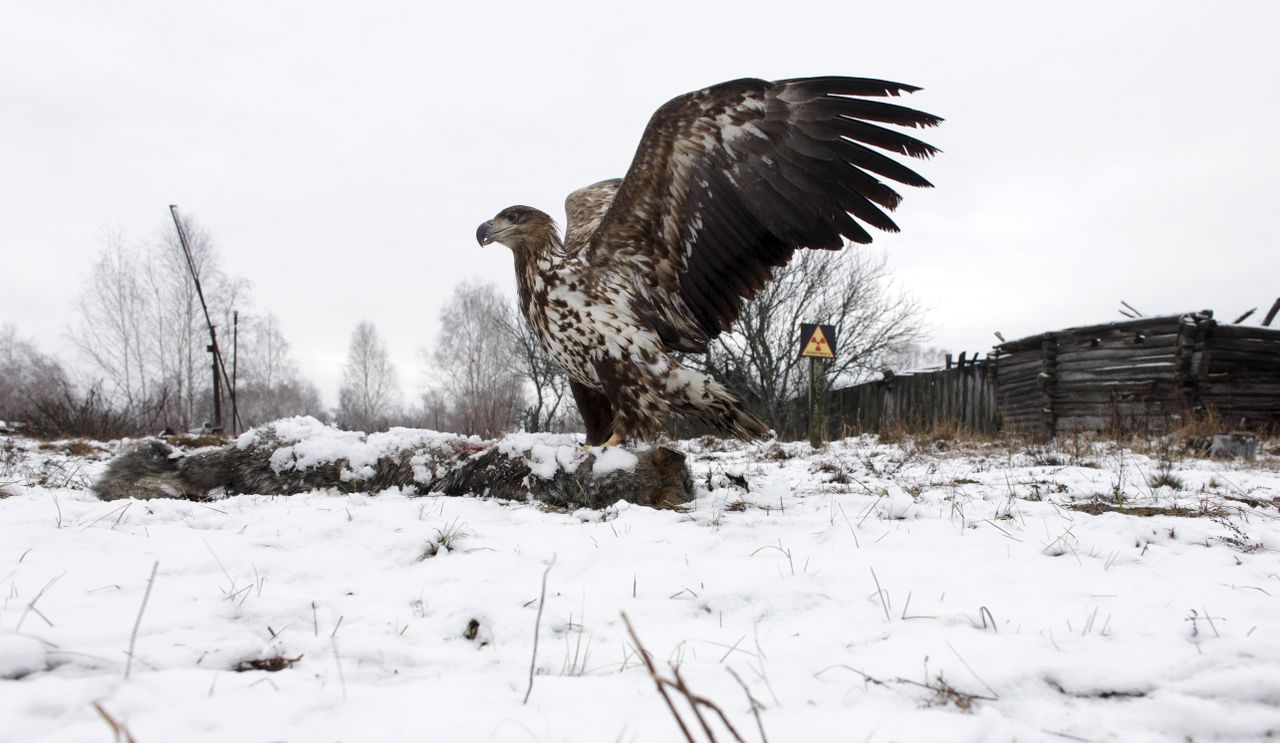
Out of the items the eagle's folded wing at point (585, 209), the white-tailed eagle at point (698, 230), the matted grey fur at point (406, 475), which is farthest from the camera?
the eagle's folded wing at point (585, 209)

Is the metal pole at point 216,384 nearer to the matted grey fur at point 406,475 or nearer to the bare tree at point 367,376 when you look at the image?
the matted grey fur at point 406,475


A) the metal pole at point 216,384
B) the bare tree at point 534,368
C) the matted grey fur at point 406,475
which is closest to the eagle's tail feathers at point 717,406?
the matted grey fur at point 406,475

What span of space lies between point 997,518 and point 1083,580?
0.93 metres

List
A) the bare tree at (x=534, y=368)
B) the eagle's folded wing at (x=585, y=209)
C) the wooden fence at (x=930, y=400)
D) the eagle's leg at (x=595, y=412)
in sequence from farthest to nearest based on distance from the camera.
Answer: the bare tree at (x=534, y=368)
the wooden fence at (x=930, y=400)
the eagle's folded wing at (x=585, y=209)
the eagle's leg at (x=595, y=412)

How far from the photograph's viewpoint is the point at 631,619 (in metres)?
1.68

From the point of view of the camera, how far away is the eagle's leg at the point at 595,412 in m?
4.38

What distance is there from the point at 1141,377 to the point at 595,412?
462 inches

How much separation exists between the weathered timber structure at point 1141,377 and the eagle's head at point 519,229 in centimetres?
692

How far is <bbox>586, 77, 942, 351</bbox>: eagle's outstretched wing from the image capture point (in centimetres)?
349

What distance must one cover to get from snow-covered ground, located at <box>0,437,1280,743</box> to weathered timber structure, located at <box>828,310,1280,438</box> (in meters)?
7.79

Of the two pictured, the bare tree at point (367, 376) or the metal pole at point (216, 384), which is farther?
the bare tree at point (367, 376)

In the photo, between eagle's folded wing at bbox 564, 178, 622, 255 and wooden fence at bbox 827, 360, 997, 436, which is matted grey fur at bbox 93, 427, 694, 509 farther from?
wooden fence at bbox 827, 360, 997, 436

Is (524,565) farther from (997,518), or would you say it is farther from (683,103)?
(683,103)

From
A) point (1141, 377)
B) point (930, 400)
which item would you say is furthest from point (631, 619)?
point (930, 400)
